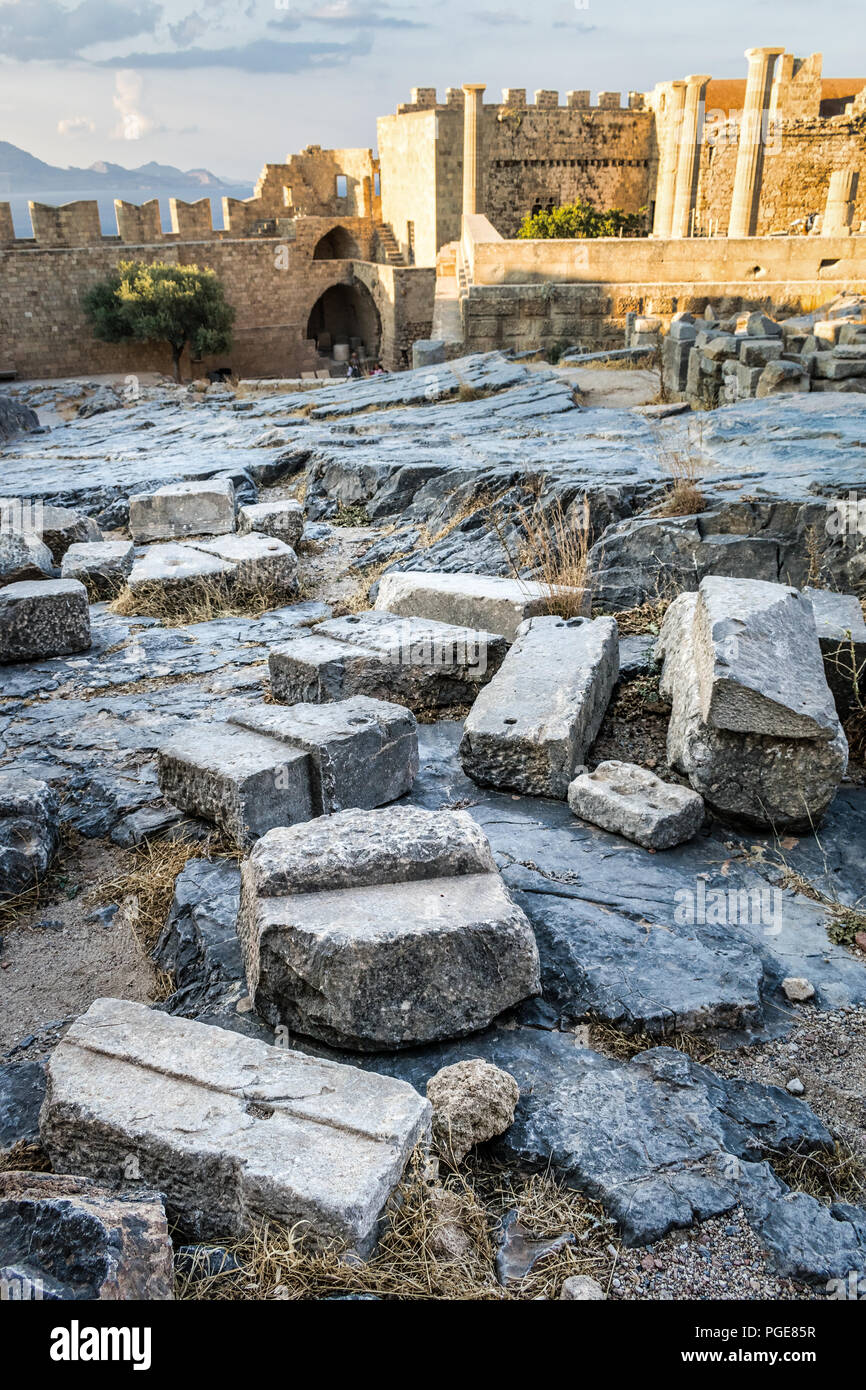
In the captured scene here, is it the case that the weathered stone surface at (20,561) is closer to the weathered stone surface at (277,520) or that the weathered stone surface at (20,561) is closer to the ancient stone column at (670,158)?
the weathered stone surface at (277,520)

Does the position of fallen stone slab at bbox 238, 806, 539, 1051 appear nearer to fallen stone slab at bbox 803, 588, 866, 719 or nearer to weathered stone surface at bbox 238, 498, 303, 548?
fallen stone slab at bbox 803, 588, 866, 719

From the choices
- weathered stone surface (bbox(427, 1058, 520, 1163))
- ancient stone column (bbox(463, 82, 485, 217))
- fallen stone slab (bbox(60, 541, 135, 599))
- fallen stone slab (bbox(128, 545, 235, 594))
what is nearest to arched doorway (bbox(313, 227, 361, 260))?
ancient stone column (bbox(463, 82, 485, 217))

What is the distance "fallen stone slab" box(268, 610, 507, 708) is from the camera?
185 inches

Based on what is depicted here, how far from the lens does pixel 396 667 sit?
471 cm

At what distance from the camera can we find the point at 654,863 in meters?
3.38

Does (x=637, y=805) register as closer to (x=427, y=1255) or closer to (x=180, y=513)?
(x=427, y=1255)

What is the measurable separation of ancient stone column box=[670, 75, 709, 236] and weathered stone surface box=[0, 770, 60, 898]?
94.6 feet

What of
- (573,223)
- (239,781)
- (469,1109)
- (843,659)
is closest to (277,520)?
(239,781)

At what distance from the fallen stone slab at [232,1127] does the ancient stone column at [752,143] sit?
28391mm

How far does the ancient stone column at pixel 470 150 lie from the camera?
95.2 feet

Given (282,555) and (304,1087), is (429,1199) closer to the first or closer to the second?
(304,1087)

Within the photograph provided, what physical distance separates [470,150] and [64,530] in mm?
26541
